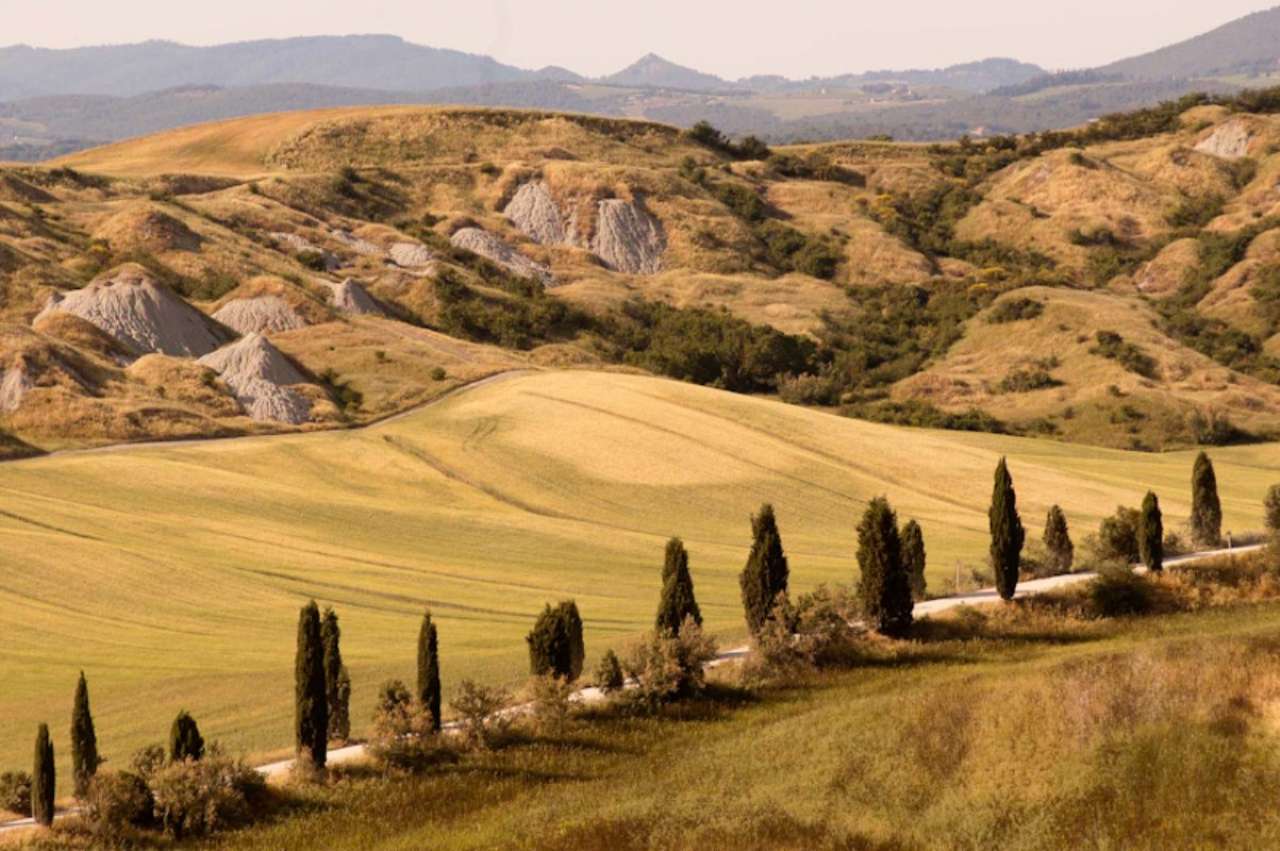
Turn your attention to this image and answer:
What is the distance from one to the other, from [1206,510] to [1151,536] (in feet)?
27.2

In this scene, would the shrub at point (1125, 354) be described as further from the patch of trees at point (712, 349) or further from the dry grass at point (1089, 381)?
the patch of trees at point (712, 349)

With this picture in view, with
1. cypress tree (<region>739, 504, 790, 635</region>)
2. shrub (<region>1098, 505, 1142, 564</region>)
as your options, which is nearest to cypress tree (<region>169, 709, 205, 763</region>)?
cypress tree (<region>739, 504, 790, 635</region>)

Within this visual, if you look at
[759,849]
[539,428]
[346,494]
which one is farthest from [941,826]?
[539,428]

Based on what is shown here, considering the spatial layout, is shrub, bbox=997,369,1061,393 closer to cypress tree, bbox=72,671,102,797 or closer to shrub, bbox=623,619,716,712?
shrub, bbox=623,619,716,712

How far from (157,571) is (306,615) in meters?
26.5

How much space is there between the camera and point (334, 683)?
46062 mm

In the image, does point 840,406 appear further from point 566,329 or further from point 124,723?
point 124,723

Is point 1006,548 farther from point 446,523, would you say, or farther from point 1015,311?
point 1015,311

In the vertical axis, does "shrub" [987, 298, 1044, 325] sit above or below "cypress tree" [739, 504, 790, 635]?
above

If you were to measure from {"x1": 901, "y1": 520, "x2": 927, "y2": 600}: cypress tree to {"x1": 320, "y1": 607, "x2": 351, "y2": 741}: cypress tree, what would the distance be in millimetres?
23821

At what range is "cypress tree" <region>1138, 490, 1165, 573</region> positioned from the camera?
2430 inches

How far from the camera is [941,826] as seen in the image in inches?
Result: 1527

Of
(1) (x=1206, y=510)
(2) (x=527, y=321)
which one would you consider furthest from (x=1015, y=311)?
(1) (x=1206, y=510)

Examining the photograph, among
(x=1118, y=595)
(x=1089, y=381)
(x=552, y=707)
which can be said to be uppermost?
(x=552, y=707)
